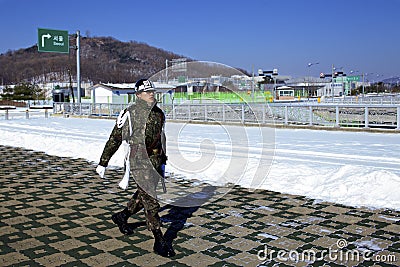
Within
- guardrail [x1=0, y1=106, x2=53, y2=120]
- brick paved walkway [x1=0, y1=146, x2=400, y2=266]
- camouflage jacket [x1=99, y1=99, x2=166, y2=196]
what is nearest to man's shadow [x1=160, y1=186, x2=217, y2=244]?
brick paved walkway [x1=0, y1=146, x2=400, y2=266]

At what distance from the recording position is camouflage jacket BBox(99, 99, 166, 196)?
4.61 metres

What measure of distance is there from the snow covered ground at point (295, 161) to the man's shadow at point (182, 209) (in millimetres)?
993

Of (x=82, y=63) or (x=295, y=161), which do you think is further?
(x=82, y=63)

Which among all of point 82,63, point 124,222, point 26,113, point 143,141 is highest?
point 82,63

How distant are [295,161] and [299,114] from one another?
34.5ft

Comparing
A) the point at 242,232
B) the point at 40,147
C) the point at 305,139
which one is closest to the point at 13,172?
the point at 40,147

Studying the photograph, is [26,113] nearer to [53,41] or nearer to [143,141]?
[53,41]

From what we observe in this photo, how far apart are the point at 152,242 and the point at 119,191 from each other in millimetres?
2823

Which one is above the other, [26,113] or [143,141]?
[143,141]

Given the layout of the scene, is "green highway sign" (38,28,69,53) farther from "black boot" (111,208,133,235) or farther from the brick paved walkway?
"black boot" (111,208,133,235)

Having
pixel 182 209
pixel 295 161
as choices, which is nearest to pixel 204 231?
pixel 182 209

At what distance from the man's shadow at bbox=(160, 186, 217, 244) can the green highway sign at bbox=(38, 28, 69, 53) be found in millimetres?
29565

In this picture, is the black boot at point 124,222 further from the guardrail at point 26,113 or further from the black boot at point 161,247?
the guardrail at point 26,113

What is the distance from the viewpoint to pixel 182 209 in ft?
21.3
